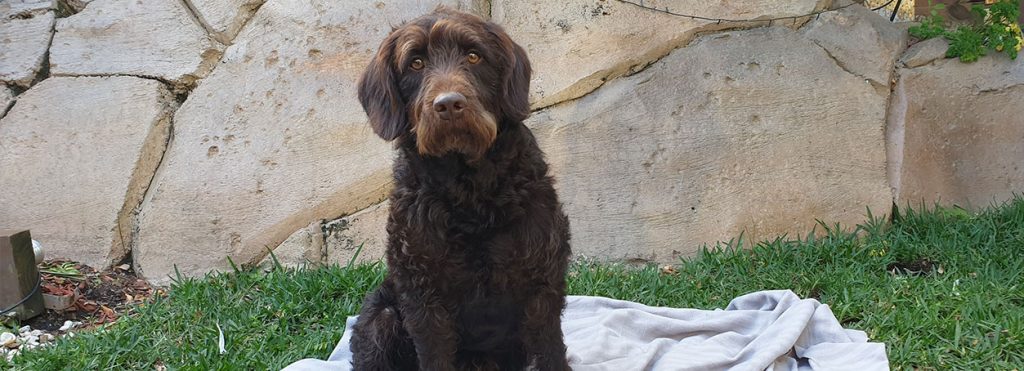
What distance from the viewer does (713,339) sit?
142 inches

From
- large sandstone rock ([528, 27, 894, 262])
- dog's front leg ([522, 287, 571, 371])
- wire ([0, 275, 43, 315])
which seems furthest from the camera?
large sandstone rock ([528, 27, 894, 262])

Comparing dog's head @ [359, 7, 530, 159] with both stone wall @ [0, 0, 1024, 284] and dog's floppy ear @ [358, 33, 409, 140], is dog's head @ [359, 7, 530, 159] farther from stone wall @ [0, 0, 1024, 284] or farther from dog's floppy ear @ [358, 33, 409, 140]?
stone wall @ [0, 0, 1024, 284]

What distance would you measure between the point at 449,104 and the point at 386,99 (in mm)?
364

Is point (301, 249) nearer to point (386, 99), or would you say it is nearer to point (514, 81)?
point (386, 99)

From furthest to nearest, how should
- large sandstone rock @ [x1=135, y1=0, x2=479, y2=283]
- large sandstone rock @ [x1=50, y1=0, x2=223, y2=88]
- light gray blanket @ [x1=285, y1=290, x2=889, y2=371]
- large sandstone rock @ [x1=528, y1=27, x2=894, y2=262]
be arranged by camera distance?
large sandstone rock @ [x1=50, y1=0, x2=223, y2=88] → large sandstone rock @ [x1=135, y1=0, x2=479, y2=283] → large sandstone rock @ [x1=528, y1=27, x2=894, y2=262] → light gray blanket @ [x1=285, y1=290, x2=889, y2=371]

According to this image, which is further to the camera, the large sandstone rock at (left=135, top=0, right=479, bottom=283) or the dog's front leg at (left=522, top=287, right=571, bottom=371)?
the large sandstone rock at (left=135, top=0, right=479, bottom=283)

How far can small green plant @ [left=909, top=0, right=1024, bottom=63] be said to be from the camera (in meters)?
4.99

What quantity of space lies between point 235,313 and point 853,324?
2.99 meters

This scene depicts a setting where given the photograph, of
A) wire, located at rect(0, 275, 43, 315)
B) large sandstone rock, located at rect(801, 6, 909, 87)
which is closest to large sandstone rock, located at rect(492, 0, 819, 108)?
large sandstone rock, located at rect(801, 6, 909, 87)

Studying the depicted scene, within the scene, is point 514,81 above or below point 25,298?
above

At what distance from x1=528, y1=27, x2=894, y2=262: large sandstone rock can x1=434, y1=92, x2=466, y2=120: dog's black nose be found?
2527 mm

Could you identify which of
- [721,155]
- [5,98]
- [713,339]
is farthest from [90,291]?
[721,155]

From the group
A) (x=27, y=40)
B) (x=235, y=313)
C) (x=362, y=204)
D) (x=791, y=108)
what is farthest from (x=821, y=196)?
(x=27, y=40)

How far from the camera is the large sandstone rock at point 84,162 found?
507 centimetres
